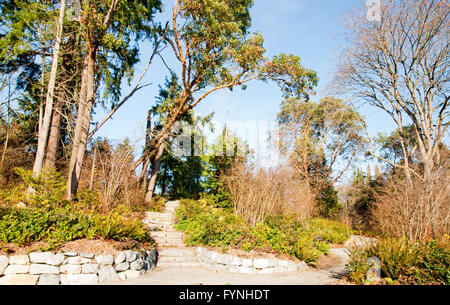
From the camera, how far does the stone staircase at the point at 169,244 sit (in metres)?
6.45

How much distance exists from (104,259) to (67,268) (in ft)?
2.02

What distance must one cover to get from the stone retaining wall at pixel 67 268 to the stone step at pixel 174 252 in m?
1.27

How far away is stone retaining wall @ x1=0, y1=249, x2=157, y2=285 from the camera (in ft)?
14.3

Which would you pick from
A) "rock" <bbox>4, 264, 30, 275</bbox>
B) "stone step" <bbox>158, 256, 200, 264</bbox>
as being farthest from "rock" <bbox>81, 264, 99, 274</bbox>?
"stone step" <bbox>158, 256, 200, 264</bbox>

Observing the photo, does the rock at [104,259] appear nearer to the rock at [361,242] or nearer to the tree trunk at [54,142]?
the rock at [361,242]

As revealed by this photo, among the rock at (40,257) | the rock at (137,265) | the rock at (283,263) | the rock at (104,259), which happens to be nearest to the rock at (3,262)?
the rock at (40,257)

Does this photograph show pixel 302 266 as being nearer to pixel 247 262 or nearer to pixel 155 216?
pixel 247 262

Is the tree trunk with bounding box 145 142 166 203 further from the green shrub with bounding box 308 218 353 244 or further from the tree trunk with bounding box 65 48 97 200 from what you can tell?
the green shrub with bounding box 308 218 353 244
